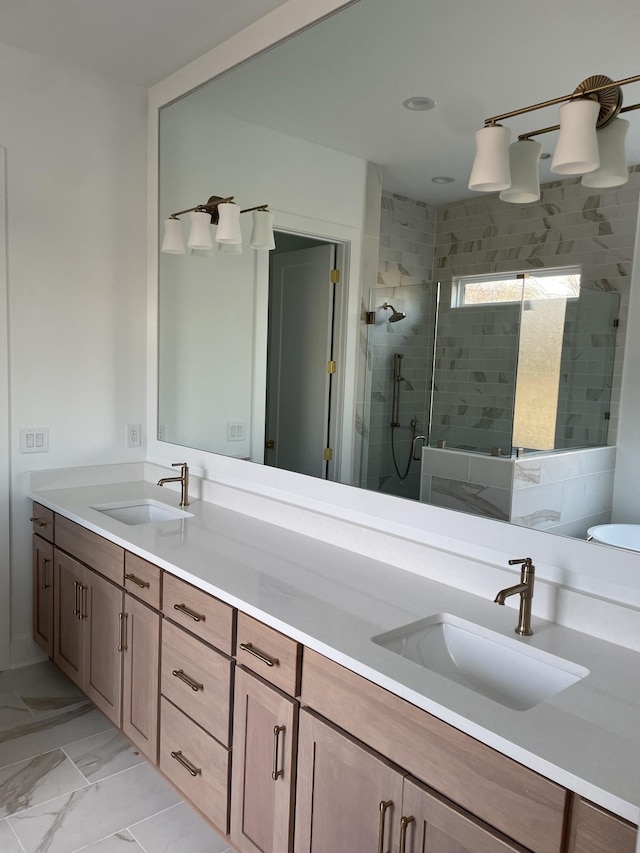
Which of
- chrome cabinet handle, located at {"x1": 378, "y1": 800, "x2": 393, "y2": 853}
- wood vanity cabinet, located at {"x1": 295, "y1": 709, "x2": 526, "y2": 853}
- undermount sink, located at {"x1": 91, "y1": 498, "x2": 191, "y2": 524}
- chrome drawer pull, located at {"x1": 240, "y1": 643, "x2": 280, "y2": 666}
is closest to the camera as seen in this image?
wood vanity cabinet, located at {"x1": 295, "y1": 709, "x2": 526, "y2": 853}

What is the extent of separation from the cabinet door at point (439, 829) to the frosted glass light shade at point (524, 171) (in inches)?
53.3

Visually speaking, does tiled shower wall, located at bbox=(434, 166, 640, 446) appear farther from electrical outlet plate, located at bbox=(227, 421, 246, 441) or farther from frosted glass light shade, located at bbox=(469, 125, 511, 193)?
electrical outlet plate, located at bbox=(227, 421, 246, 441)

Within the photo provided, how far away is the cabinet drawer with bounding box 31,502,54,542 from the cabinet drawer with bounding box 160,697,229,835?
1.06m

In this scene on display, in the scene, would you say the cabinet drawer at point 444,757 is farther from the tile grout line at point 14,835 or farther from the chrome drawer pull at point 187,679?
the tile grout line at point 14,835

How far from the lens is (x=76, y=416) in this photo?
3.09m

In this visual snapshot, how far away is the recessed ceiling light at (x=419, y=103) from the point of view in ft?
6.21

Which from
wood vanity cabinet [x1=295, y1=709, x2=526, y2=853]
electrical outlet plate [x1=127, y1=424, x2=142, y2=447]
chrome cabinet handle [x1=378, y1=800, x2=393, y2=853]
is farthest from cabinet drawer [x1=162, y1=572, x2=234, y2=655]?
electrical outlet plate [x1=127, y1=424, x2=142, y2=447]

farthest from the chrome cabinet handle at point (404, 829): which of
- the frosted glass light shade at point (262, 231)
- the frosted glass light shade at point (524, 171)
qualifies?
the frosted glass light shade at point (262, 231)

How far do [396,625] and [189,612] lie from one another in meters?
0.70

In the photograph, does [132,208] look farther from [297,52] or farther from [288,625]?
[288,625]

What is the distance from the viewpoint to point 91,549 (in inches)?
98.9

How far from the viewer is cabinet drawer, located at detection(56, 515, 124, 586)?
7.72ft

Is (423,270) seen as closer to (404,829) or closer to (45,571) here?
(404,829)

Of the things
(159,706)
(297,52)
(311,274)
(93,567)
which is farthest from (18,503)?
(297,52)
